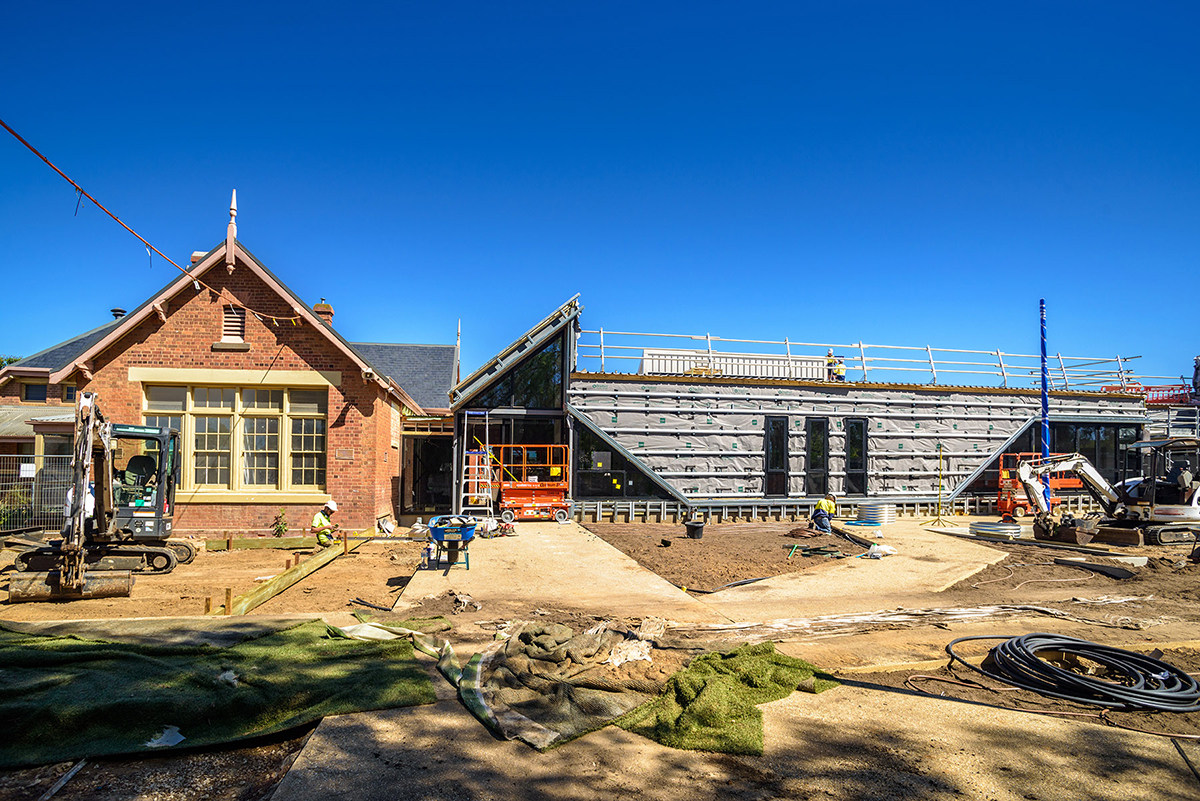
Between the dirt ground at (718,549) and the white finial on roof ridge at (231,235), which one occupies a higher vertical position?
the white finial on roof ridge at (231,235)

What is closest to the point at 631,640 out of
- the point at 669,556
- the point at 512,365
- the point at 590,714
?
the point at 590,714

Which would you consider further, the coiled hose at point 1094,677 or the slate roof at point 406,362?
the slate roof at point 406,362

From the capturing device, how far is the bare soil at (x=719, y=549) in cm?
1203

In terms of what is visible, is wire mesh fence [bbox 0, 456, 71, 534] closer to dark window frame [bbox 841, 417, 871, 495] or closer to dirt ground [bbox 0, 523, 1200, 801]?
dirt ground [bbox 0, 523, 1200, 801]

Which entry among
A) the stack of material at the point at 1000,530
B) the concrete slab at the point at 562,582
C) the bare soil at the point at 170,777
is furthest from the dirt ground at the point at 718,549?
the bare soil at the point at 170,777

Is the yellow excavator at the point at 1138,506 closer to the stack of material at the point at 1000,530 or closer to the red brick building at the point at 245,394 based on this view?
the stack of material at the point at 1000,530

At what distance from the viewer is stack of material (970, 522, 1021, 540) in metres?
16.7

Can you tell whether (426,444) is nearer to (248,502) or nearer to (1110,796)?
(248,502)

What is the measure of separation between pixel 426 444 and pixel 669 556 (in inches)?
425

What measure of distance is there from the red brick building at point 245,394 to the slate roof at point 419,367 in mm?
8659

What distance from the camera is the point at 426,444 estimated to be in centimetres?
2166

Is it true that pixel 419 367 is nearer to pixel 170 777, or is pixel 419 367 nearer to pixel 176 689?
pixel 176 689

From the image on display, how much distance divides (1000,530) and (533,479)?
1214cm

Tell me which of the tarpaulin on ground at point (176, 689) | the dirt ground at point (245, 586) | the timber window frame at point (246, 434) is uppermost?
the timber window frame at point (246, 434)
